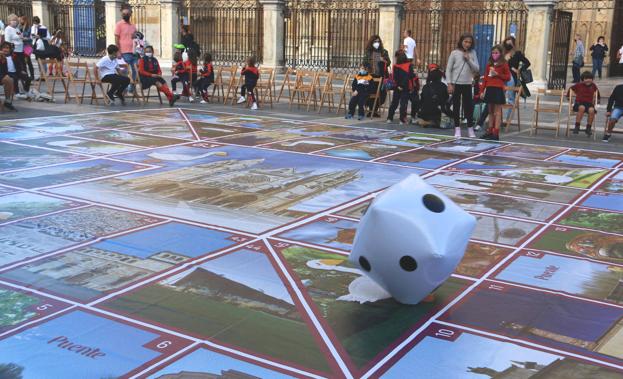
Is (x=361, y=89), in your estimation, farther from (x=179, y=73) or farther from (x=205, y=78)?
(x=179, y=73)

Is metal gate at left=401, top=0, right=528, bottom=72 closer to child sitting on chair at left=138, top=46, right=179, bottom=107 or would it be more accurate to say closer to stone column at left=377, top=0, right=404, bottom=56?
stone column at left=377, top=0, right=404, bottom=56

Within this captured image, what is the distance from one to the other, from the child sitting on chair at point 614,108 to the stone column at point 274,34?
1350 centimetres

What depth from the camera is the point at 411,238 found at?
428 centimetres

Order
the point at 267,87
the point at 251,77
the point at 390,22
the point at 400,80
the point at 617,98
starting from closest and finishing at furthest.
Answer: the point at 617,98 → the point at 400,80 → the point at 251,77 → the point at 267,87 → the point at 390,22

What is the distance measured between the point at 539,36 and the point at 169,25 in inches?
515

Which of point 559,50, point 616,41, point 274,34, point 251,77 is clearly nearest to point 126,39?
point 251,77

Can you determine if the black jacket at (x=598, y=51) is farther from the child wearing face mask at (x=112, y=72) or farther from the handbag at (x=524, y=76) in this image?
the child wearing face mask at (x=112, y=72)

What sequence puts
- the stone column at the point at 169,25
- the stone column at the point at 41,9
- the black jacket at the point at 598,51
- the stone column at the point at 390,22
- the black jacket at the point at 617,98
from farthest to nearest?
the stone column at the point at 41,9 < the stone column at the point at 169,25 < the black jacket at the point at 598,51 < the stone column at the point at 390,22 < the black jacket at the point at 617,98

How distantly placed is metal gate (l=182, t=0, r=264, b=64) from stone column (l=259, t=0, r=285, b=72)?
472cm

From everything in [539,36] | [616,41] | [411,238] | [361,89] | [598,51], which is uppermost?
[616,41]

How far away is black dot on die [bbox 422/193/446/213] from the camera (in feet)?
14.5

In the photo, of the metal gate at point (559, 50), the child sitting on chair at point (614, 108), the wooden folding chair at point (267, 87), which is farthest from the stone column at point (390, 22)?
the child sitting on chair at point (614, 108)

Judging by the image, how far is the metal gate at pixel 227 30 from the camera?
29281 mm

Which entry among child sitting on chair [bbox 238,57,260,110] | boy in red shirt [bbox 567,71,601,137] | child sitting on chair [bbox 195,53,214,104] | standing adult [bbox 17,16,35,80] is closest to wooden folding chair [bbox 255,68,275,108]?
child sitting on chair [bbox 238,57,260,110]
